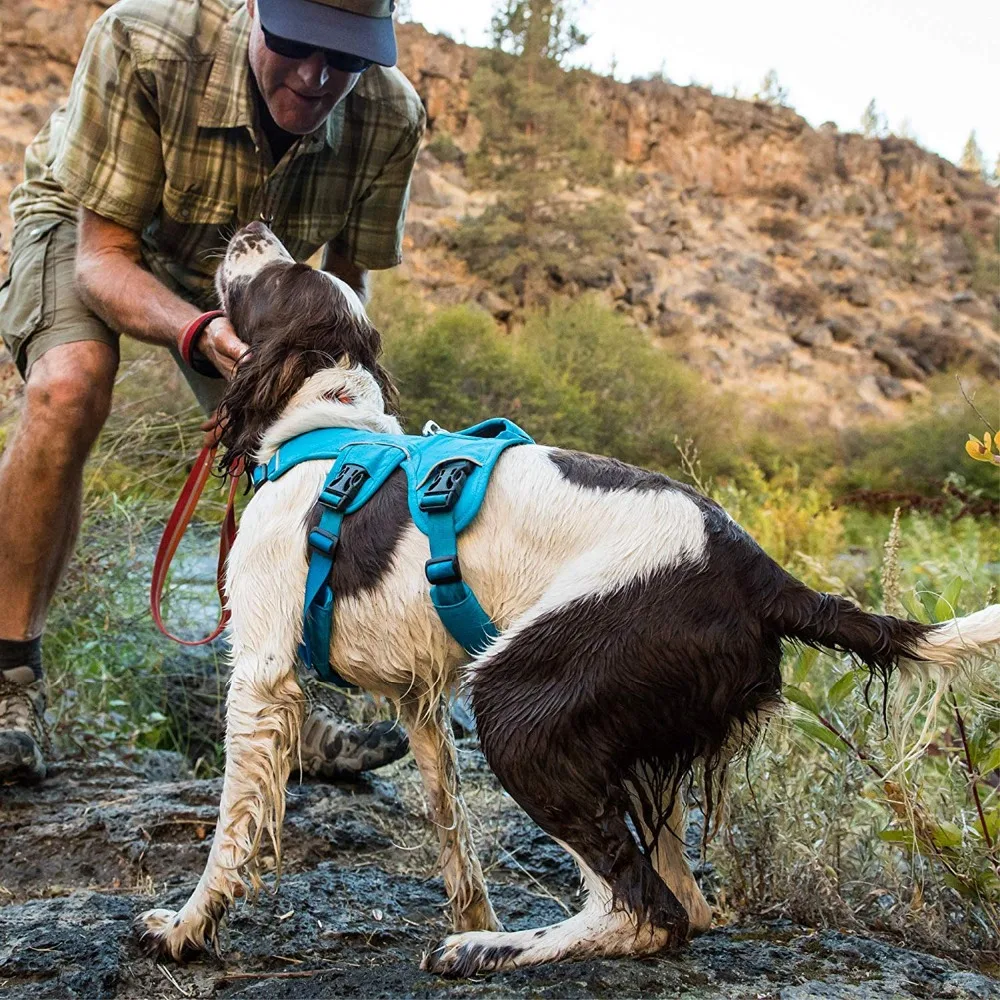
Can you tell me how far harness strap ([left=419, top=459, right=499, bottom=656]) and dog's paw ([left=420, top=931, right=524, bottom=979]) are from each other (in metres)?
0.59

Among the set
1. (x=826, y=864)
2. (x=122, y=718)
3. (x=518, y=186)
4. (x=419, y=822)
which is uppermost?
(x=518, y=186)

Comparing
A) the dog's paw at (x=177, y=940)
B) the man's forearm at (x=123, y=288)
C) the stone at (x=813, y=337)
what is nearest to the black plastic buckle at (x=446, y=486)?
the dog's paw at (x=177, y=940)

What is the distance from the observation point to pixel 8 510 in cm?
332

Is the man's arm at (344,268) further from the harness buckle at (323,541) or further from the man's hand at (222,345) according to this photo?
the harness buckle at (323,541)

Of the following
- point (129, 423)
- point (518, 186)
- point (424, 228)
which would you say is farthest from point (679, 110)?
point (129, 423)

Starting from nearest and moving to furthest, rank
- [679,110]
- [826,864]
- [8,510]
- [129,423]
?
[826,864] < [8,510] < [129,423] < [679,110]

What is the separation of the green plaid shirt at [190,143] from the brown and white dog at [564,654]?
1242 mm

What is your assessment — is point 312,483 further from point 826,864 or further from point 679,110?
point 679,110

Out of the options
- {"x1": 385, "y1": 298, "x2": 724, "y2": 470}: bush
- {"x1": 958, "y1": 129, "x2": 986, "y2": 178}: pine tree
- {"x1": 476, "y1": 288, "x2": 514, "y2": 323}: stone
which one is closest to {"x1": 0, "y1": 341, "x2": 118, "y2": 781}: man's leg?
{"x1": 385, "y1": 298, "x2": 724, "y2": 470}: bush

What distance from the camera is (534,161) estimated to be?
71.6ft

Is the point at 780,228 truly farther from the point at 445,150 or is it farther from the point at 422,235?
the point at 422,235

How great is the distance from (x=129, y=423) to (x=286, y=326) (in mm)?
2952

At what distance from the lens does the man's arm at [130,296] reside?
2789 mm

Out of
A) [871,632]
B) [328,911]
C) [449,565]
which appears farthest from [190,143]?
[871,632]
